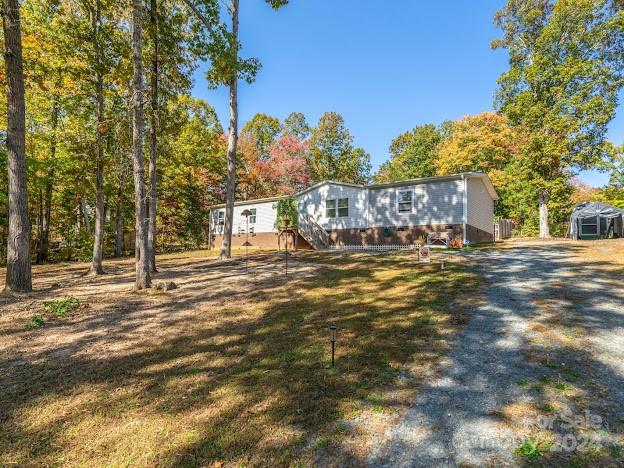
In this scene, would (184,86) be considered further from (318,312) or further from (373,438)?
(373,438)

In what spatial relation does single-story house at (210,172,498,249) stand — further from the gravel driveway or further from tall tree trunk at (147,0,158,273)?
tall tree trunk at (147,0,158,273)

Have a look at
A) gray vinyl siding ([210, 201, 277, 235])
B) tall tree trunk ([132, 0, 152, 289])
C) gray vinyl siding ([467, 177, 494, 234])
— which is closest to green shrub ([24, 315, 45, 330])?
tall tree trunk ([132, 0, 152, 289])

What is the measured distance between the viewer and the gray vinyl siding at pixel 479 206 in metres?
17.9

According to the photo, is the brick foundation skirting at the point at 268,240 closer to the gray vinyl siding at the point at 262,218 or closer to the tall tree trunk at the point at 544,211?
the gray vinyl siding at the point at 262,218

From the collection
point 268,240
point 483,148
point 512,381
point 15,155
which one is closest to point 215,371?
point 512,381

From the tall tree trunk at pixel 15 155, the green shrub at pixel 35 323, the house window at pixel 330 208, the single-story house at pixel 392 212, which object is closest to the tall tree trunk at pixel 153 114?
the tall tree trunk at pixel 15 155

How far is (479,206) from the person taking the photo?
65.1 ft

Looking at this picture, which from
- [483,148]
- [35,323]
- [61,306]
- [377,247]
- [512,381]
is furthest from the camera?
[483,148]

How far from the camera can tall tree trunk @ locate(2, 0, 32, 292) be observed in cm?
828

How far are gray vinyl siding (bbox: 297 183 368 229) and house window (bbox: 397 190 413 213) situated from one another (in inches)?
83.5

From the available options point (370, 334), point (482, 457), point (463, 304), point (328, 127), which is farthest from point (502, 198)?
point (482, 457)

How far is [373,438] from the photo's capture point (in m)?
2.95

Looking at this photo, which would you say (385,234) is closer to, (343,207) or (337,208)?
(343,207)

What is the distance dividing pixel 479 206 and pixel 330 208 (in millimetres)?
9494
